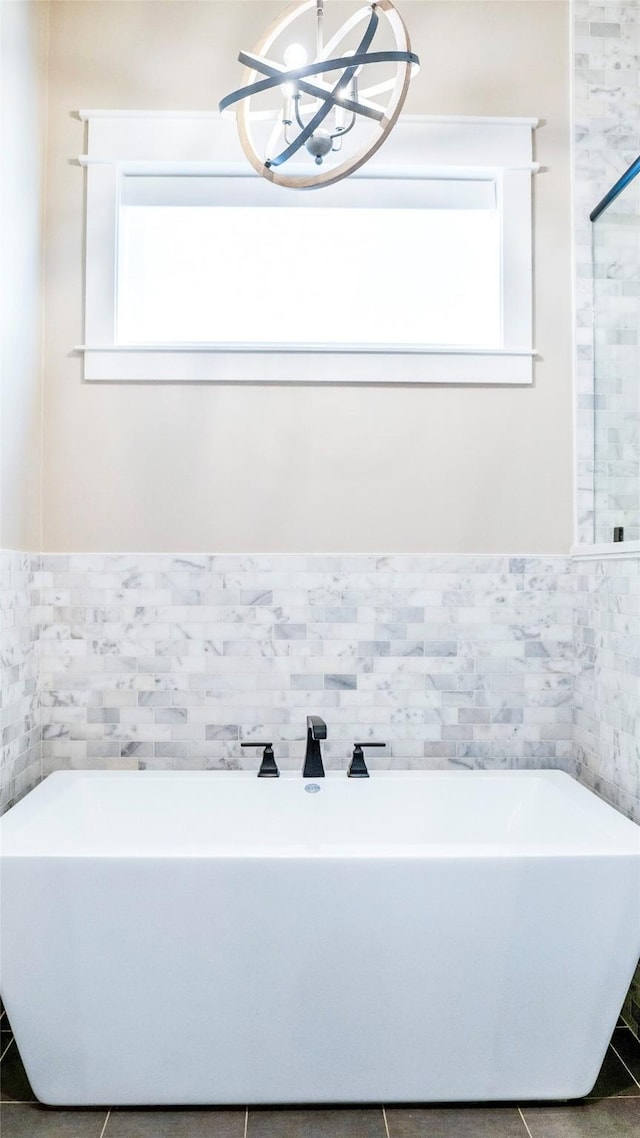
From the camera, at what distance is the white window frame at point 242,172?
2441 mm

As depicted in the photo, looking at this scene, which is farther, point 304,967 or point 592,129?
point 592,129

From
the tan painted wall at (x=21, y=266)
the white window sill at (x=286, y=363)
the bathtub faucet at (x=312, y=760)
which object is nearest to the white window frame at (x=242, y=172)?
the white window sill at (x=286, y=363)

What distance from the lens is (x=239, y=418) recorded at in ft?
8.08

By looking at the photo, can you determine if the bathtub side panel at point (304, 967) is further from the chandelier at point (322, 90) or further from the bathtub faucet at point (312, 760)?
the chandelier at point (322, 90)

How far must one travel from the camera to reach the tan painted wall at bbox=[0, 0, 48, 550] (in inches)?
85.8

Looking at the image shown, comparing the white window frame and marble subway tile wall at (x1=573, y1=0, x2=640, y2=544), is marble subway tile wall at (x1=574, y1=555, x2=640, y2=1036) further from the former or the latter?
the white window frame

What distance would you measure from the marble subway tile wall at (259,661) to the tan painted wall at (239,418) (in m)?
0.10

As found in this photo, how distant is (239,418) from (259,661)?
80 centimetres

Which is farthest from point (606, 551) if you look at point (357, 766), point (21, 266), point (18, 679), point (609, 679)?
point (21, 266)

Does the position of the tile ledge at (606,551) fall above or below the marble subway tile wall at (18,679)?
above

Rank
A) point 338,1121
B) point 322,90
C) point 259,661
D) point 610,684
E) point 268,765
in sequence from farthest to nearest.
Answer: point 259,661, point 268,765, point 610,684, point 338,1121, point 322,90

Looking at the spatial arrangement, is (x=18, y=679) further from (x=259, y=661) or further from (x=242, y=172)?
(x=242, y=172)

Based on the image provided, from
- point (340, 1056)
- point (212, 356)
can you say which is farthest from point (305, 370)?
point (340, 1056)

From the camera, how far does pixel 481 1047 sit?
1728mm
